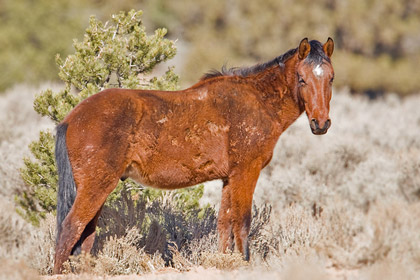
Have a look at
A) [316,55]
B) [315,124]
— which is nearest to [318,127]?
[315,124]

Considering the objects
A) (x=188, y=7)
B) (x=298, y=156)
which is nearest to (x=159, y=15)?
(x=188, y=7)

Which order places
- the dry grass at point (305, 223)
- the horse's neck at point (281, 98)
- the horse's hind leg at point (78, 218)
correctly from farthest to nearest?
the horse's neck at point (281, 98) → the horse's hind leg at point (78, 218) → the dry grass at point (305, 223)

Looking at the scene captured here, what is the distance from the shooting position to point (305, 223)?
21.9 ft

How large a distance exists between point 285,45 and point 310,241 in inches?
934

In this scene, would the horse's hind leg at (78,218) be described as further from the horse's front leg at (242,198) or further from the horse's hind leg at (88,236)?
the horse's front leg at (242,198)

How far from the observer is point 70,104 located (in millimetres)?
7125

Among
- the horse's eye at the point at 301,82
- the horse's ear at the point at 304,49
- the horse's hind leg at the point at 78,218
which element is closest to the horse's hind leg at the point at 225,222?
the horse's hind leg at the point at 78,218

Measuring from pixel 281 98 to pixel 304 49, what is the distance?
578 millimetres

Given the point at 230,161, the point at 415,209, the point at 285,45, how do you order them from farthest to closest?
the point at 285,45, the point at 230,161, the point at 415,209

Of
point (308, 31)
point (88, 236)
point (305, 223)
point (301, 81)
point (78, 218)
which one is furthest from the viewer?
point (308, 31)

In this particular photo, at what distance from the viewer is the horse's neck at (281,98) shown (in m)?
6.00

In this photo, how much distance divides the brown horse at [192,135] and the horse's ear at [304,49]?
10mm

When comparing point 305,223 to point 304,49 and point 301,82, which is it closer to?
point 301,82

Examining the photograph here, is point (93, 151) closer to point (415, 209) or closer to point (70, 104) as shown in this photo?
point (70, 104)
